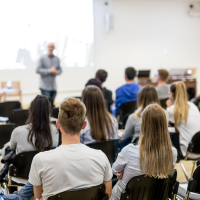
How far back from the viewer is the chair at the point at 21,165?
81.0 inches

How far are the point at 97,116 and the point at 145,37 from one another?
671 cm

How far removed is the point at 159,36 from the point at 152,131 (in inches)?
298

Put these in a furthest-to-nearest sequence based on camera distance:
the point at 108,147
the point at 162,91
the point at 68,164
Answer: the point at 162,91, the point at 108,147, the point at 68,164

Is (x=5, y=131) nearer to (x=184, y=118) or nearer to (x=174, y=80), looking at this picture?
(x=184, y=118)

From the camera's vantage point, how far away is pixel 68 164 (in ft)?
4.48

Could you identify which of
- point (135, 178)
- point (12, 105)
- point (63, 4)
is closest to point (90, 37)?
point (63, 4)

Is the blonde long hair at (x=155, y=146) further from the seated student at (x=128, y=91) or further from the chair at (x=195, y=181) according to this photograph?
the seated student at (x=128, y=91)

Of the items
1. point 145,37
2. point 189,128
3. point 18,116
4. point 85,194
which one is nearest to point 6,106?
point 18,116

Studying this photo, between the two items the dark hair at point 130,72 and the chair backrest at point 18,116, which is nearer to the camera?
the chair backrest at point 18,116

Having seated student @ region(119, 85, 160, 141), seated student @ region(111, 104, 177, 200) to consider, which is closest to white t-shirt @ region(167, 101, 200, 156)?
seated student @ region(119, 85, 160, 141)

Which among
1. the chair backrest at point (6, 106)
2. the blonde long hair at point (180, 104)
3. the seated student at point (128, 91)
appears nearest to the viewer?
the blonde long hair at point (180, 104)

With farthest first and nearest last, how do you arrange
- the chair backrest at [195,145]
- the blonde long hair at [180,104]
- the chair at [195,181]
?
the blonde long hair at [180,104] < the chair backrest at [195,145] < the chair at [195,181]

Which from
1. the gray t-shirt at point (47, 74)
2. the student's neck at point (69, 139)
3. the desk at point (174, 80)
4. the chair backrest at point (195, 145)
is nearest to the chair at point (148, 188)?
the student's neck at point (69, 139)

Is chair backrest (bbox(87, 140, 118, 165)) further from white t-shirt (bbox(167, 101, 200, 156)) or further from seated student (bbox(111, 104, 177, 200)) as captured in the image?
white t-shirt (bbox(167, 101, 200, 156))
